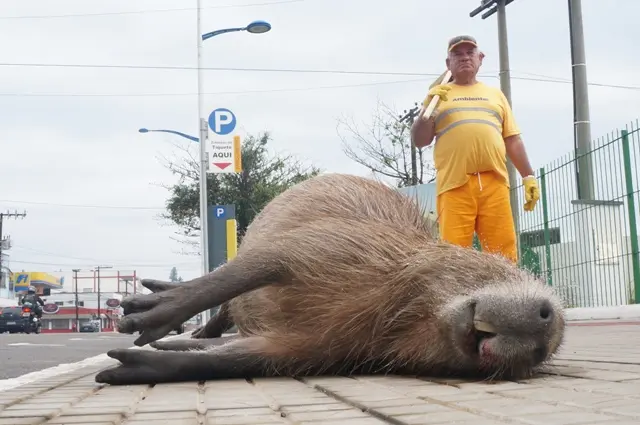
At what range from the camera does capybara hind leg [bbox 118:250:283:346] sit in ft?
10.1

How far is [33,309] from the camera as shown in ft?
97.1

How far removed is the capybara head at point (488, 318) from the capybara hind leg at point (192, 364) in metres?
0.74

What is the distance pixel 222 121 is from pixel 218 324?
1043 cm

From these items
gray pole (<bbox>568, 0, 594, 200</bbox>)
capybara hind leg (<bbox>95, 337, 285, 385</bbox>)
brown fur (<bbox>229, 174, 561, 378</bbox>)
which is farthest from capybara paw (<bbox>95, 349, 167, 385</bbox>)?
gray pole (<bbox>568, 0, 594, 200</bbox>)

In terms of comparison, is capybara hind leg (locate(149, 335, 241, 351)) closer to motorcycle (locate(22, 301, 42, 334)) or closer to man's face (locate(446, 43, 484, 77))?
man's face (locate(446, 43, 484, 77))

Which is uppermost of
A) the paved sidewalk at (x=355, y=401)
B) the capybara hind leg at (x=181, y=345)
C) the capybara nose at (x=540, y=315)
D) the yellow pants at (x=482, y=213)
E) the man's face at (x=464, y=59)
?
the man's face at (x=464, y=59)

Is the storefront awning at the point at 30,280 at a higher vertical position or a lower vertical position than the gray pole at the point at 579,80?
lower

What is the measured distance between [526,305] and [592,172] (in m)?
6.77

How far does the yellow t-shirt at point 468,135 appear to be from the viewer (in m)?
4.64

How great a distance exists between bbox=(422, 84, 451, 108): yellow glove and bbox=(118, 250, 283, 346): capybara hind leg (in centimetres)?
171

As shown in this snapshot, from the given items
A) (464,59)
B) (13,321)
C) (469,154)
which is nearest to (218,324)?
(469,154)

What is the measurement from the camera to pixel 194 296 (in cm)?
320

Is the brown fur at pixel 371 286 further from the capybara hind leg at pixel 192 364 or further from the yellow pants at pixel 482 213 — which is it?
the yellow pants at pixel 482 213

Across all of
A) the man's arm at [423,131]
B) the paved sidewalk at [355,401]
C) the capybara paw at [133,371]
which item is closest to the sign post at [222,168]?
the man's arm at [423,131]
